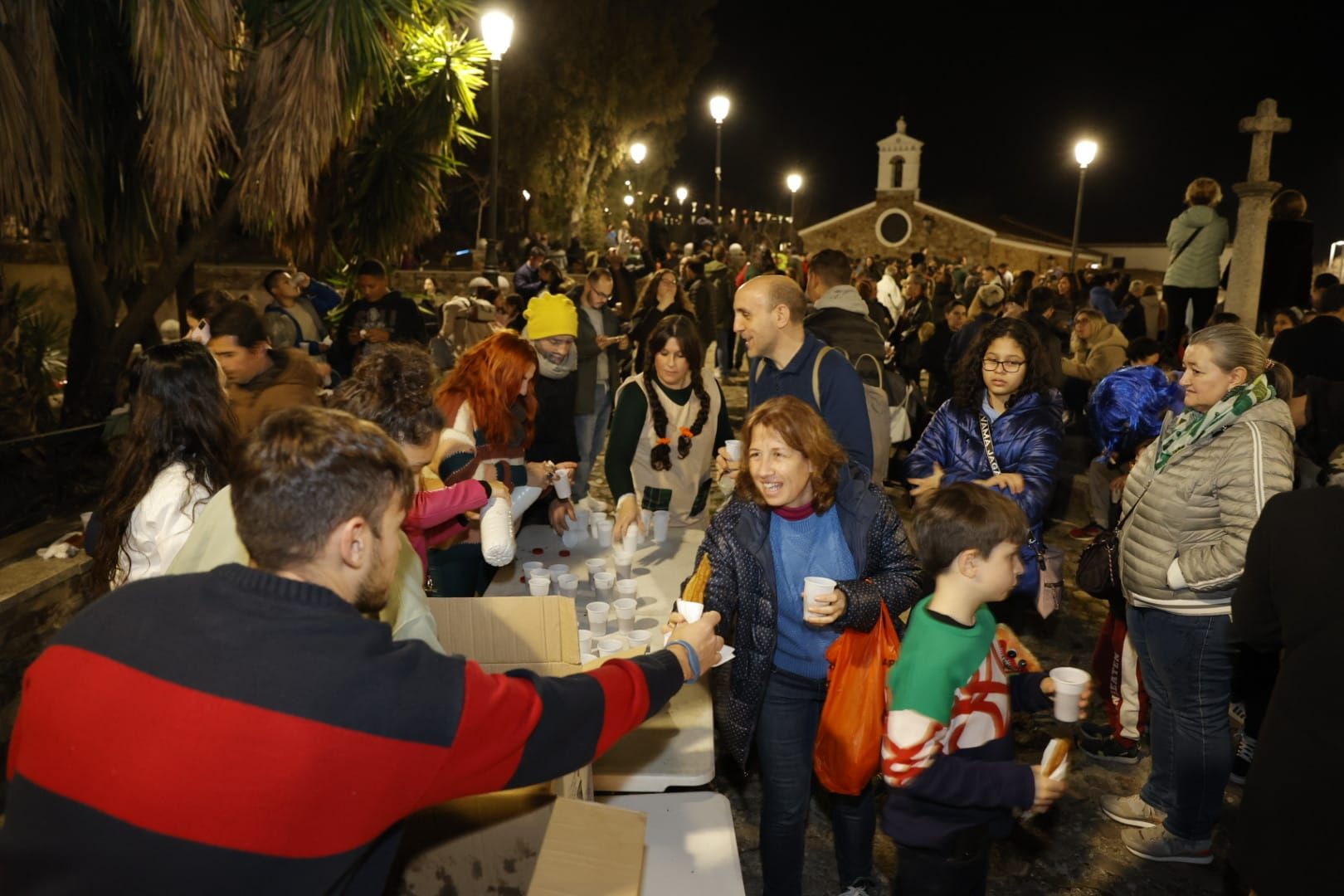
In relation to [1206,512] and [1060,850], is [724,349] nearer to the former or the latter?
[1060,850]

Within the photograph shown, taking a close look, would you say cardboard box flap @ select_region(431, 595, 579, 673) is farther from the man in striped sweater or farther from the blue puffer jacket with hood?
the blue puffer jacket with hood

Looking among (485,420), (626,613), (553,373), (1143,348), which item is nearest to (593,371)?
(553,373)

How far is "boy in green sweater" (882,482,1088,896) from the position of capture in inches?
90.6

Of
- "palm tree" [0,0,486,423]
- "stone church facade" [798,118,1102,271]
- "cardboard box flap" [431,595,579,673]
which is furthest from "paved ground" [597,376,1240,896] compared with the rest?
"stone church facade" [798,118,1102,271]

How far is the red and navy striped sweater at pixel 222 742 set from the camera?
1388 mm

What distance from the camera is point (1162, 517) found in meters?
3.37

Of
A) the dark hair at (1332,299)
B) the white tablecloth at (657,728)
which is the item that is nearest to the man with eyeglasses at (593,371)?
the white tablecloth at (657,728)

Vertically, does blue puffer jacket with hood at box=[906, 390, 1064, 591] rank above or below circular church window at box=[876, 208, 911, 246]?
below

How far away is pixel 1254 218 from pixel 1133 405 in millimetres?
5366

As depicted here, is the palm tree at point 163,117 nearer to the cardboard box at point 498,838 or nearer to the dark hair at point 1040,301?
the cardboard box at point 498,838

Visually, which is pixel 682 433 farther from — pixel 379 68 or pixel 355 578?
pixel 379 68

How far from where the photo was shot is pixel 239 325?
3.98 m

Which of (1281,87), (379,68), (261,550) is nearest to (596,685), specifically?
(261,550)

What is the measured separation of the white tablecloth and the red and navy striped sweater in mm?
1141
